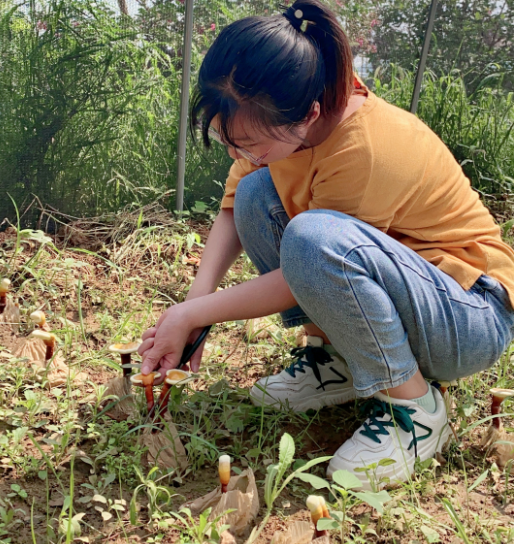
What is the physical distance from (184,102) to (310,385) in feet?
4.99

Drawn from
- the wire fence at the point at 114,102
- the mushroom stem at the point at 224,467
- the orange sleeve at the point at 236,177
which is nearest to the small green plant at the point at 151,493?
the mushroom stem at the point at 224,467

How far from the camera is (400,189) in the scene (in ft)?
4.29

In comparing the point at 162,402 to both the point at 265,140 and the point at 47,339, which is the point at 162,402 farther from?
the point at 265,140

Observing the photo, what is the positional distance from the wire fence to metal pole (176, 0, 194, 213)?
51 mm

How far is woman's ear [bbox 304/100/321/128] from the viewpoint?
1.23 metres

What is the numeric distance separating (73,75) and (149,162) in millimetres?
486

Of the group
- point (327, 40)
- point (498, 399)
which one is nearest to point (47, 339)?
point (327, 40)

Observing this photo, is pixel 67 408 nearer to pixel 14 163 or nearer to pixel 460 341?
pixel 460 341

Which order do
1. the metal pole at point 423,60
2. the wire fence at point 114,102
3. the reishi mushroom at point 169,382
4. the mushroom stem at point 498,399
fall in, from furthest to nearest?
1. the metal pole at point 423,60
2. the wire fence at point 114,102
3. the mushroom stem at point 498,399
4. the reishi mushroom at point 169,382

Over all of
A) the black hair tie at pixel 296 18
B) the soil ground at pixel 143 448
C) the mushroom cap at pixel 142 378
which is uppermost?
the black hair tie at pixel 296 18

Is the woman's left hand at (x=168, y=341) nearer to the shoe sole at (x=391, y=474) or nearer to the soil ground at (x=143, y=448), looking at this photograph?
the soil ground at (x=143, y=448)

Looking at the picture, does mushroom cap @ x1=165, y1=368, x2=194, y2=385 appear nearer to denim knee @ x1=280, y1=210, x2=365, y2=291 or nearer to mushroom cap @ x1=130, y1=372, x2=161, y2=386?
mushroom cap @ x1=130, y1=372, x2=161, y2=386

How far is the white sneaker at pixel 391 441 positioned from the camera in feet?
4.47

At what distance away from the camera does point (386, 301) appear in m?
1.30
